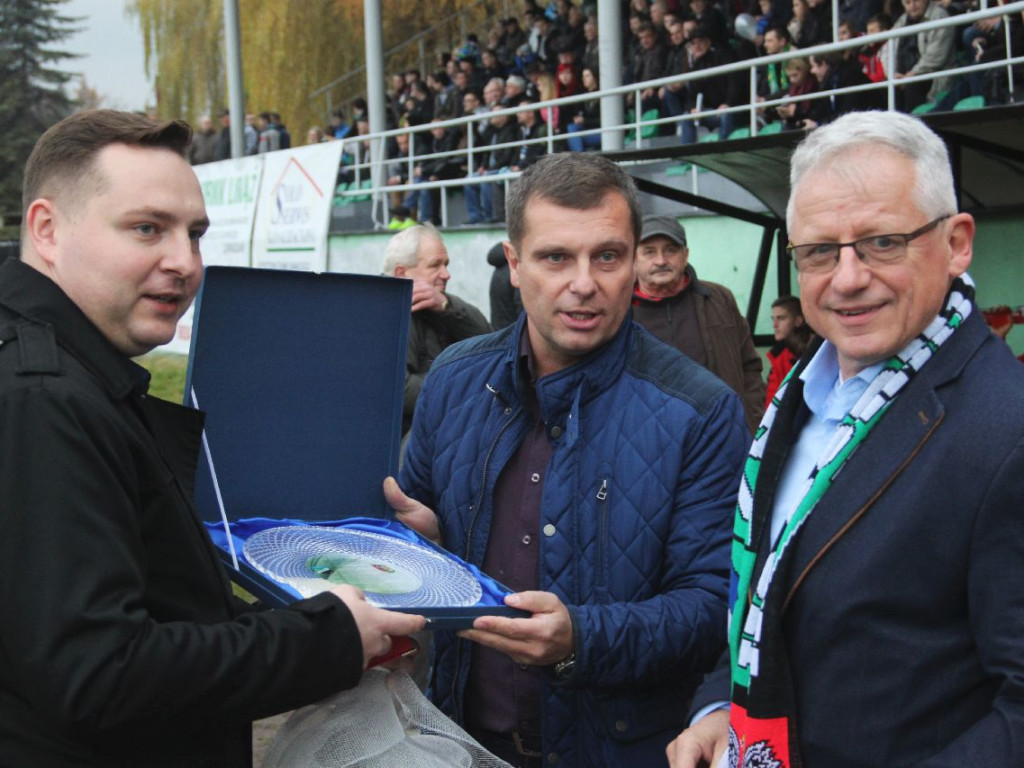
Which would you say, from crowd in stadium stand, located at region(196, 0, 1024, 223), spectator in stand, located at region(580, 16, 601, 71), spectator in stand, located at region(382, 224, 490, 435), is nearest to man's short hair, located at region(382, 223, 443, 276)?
spectator in stand, located at region(382, 224, 490, 435)

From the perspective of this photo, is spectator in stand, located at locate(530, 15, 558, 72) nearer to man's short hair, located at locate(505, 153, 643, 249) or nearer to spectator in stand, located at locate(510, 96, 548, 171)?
spectator in stand, located at locate(510, 96, 548, 171)

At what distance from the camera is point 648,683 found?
83.0 inches

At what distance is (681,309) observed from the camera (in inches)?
218

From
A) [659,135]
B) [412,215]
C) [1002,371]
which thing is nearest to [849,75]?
[659,135]

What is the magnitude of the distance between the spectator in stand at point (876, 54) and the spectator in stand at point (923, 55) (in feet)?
0.46

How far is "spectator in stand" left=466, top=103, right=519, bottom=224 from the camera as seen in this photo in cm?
1310

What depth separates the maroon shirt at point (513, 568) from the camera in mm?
2260

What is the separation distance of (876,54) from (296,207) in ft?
27.0

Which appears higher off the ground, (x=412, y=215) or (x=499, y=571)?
(x=412, y=215)

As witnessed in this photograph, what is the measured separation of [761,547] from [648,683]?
49 cm

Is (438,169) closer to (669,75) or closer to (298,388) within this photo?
(669,75)

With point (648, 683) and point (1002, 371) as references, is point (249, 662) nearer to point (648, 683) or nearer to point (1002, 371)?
point (648, 683)

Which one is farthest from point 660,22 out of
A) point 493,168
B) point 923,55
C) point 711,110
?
point 923,55

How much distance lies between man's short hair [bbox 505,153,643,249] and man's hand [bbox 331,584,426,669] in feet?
3.03
